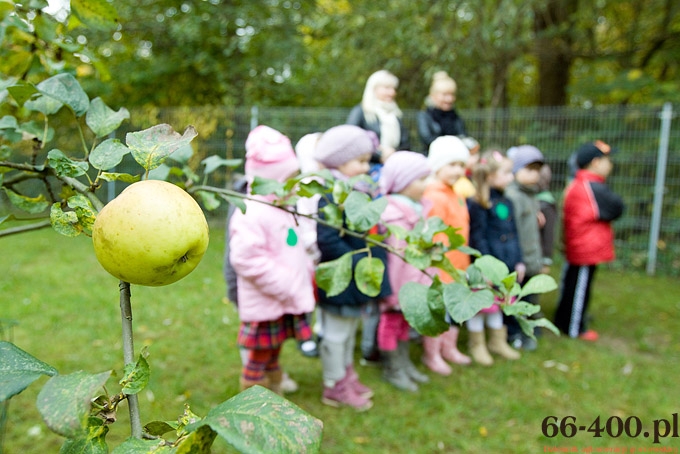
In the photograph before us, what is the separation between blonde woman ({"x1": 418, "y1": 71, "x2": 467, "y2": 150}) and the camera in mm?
4828

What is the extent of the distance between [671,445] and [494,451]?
900 millimetres

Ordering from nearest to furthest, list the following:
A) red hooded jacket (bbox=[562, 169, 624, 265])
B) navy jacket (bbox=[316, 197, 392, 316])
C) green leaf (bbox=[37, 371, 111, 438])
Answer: green leaf (bbox=[37, 371, 111, 438])
navy jacket (bbox=[316, 197, 392, 316])
red hooded jacket (bbox=[562, 169, 624, 265])

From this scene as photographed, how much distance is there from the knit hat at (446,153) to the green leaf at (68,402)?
3198mm

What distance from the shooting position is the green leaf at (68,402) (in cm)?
49

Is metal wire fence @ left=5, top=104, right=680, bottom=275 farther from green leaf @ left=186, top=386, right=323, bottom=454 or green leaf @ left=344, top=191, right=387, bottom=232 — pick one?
green leaf @ left=186, top=386, right=323, bottom=454

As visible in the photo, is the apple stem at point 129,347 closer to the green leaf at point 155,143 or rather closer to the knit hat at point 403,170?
the green leaf at point 155,143

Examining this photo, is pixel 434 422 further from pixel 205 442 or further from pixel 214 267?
pixel 214 267

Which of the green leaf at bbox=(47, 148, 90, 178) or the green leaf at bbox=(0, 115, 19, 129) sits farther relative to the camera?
the green leaf at bbox=(0, 115, 19, 129)

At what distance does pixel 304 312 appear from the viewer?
114 inches

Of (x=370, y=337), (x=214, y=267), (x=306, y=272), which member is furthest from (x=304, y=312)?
(x=214, y=267)

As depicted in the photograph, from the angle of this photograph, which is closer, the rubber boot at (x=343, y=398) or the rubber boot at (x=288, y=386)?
the rubber boot at (x=343, y=398)

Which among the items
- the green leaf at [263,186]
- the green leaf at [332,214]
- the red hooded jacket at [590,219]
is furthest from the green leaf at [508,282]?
the red hooded jacket at [590,219]

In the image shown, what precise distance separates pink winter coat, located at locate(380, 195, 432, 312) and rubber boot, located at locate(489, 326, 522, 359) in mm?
1082

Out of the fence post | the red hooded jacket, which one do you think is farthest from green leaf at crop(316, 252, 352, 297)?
the fence post
